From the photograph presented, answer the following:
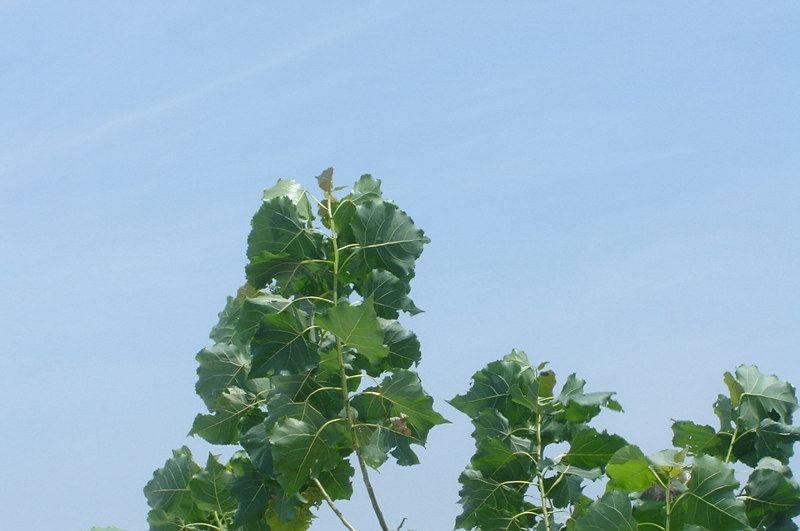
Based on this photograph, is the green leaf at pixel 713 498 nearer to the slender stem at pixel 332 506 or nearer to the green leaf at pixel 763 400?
the green leaf at pixel 763 400

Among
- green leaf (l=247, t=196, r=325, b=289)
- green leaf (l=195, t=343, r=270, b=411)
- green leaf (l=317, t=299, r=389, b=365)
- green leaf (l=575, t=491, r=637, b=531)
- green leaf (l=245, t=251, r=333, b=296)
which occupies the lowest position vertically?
green leaf (l=575, t=491, r=637, b=531)

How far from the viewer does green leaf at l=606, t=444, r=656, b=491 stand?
4078 millimetres

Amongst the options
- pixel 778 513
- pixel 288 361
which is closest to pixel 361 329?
pixel 288 361

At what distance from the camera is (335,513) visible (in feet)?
15.6

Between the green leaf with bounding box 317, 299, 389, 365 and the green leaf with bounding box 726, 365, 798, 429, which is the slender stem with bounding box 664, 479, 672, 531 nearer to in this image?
the green leaf with bounding box 726, 365, 798, 429

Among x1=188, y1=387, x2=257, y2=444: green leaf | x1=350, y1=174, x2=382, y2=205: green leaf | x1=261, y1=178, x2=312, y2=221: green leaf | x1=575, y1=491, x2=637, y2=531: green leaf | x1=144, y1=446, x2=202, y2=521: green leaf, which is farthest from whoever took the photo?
x1=144, y1=446, x2=202, y2=521: green leaf

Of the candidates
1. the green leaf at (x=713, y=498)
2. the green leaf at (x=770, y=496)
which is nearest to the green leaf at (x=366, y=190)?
the green leaf at (x=713, y=498)

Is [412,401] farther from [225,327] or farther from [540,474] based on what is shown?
[225,327]

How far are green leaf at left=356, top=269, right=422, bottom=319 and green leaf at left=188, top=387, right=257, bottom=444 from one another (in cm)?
94

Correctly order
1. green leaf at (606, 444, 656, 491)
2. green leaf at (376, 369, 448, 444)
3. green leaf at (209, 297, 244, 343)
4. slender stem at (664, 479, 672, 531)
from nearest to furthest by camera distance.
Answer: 1. slender stem at (664, 479, 672, 531)
2. green leaf at (606, 444, 656, 491)
3. green leaf at (376, 369, 448, 444)
4. green leaf at (209, 297, 244, 343)

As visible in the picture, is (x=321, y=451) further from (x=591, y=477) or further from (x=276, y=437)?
(x=591, y=477)

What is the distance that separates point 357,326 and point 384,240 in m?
0.63

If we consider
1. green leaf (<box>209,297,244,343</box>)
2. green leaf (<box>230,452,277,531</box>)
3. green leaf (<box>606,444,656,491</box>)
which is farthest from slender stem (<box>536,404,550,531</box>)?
green leaf (<box>209,297,244,343</box>)

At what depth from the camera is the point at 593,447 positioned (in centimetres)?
490
